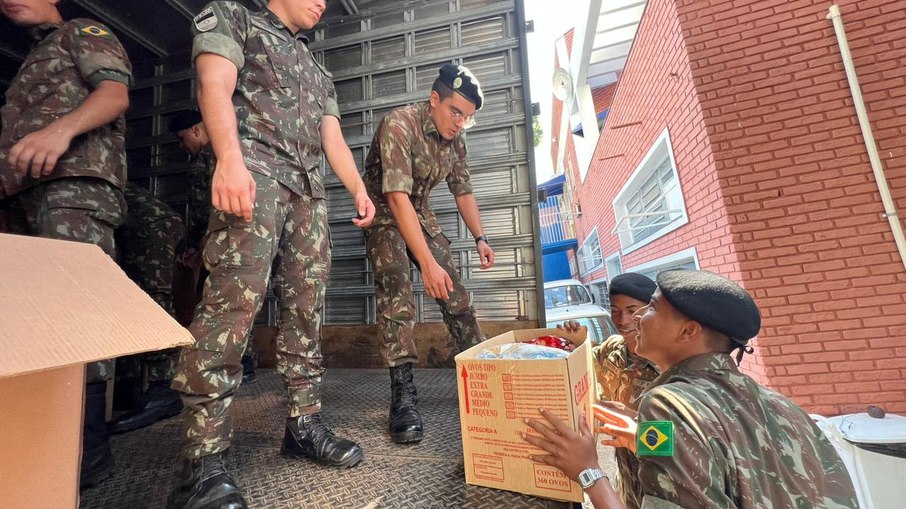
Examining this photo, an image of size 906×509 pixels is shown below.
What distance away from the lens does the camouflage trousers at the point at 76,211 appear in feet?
4.38

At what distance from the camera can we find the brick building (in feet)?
10.6

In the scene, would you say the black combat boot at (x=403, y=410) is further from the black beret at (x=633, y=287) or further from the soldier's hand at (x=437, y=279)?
the black beret at (x=633, y=287)

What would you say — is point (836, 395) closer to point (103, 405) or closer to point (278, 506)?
point (278, 506)

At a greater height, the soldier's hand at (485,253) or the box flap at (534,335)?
the soldier's hand at (485,253)

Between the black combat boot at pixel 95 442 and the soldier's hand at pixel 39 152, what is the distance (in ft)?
2.60

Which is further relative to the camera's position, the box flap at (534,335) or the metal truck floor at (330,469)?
the box flap at (534,335)

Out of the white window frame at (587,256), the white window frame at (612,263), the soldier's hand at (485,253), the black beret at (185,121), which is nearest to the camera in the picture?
the soldier's hand at (485,253)

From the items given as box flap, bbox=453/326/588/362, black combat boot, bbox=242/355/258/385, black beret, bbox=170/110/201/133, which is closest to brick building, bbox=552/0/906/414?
box flap, bbox=453/326/588/362

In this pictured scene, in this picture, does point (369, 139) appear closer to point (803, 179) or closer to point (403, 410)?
point (403, 410)

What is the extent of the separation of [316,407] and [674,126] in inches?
196

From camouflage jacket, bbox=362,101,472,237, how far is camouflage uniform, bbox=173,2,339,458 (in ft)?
1.08

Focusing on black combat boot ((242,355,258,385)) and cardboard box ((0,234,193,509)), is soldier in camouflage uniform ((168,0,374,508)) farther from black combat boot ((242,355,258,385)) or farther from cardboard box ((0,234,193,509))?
black combat boot ((242,355,258,385))

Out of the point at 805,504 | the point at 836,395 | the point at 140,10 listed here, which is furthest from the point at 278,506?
the point at 836,395

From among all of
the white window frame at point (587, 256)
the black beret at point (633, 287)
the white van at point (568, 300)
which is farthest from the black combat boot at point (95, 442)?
the white window frame at point (587, 256)
